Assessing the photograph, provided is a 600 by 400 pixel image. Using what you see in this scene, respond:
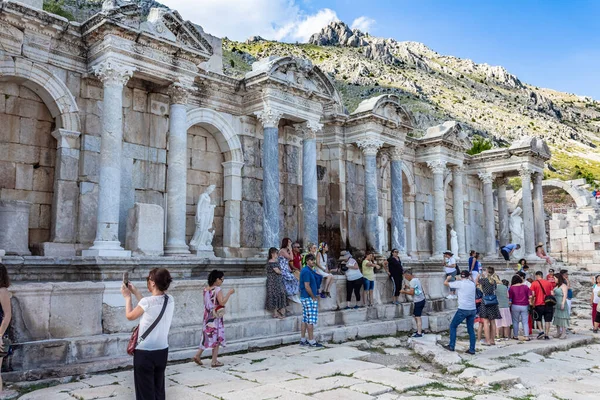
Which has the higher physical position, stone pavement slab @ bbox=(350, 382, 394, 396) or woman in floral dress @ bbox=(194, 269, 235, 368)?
woman in floral dress @ bbox=(194, 269, 235, 368)

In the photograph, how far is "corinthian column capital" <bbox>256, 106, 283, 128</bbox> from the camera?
14.4m

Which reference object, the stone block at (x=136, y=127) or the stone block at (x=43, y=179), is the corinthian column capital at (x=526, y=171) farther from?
the stone block at (x=43, y=179)

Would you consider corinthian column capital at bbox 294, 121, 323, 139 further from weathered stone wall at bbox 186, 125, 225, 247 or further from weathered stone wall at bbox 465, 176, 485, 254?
weathered stone wall at bbox 465, 176, 485, 254

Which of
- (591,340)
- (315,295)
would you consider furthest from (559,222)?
(315,295)

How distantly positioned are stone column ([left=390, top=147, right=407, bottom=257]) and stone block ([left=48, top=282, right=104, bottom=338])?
12535mm

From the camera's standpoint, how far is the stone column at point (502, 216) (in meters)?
24.5

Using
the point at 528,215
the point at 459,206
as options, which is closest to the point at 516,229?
the point at 528,215

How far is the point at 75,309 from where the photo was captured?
720cm

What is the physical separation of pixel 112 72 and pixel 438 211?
14469mm

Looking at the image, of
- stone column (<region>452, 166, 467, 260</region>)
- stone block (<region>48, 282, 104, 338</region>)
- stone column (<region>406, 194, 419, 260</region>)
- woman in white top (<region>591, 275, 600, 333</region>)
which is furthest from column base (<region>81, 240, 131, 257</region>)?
stone column (<region>452, 166, 467, 260</region>)

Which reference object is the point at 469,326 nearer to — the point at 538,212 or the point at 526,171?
the point at 526,171

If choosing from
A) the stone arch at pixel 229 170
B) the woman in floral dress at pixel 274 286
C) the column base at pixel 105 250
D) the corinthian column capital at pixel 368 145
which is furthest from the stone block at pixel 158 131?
the corinthian column capital at pixel 368 145

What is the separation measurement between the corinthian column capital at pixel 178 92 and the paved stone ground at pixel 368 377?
6720mm

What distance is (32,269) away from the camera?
953 cm
